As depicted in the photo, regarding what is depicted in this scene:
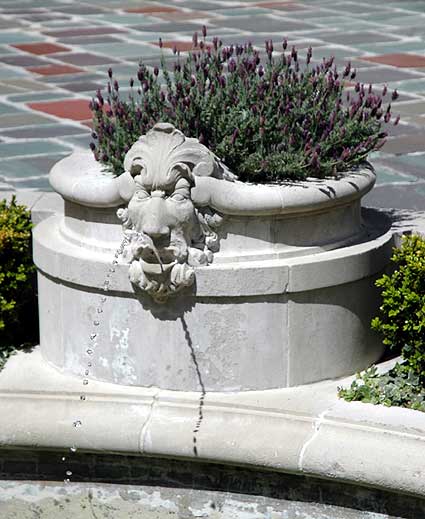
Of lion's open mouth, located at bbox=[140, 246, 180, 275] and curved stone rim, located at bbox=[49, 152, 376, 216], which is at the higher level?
curved stone rim, located at bbox=[49, 152, 376, 216]

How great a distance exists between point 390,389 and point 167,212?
108 cm

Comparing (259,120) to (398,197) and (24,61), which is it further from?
(24,61)

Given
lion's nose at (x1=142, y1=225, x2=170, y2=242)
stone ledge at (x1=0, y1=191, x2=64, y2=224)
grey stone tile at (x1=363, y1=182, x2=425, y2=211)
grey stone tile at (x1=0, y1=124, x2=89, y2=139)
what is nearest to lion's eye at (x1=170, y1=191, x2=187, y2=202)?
lion's nose at (x1=142, y1=225, x2=170, y2=242)

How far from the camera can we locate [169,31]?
1162cm

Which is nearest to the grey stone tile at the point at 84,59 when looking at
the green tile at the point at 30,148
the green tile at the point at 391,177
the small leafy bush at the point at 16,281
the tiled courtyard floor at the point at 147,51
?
the tiled courtyard floor at the point at 147,51

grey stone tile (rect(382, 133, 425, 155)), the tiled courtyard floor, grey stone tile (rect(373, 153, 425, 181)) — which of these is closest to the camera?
grey stone tile (rect(373, 153, 425, 181))

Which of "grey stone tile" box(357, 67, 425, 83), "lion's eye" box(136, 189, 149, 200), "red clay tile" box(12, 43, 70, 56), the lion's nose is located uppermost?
"lion's eye" box(136, 189, 149, 200)

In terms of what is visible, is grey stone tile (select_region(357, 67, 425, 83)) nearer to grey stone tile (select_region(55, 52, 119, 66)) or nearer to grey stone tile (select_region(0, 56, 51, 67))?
grey stone tile (select_region(55, 52, 119, 66))

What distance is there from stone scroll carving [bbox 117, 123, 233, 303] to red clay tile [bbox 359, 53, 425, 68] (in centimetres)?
573

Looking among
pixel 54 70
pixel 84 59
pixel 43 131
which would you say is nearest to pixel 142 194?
pixel 43 131

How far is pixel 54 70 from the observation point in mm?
10141

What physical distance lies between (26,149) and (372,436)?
13.1 ft

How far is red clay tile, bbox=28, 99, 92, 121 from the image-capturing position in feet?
27.9

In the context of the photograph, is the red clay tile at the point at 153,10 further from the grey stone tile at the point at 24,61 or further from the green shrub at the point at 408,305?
the green shrub at the point at 408,305
